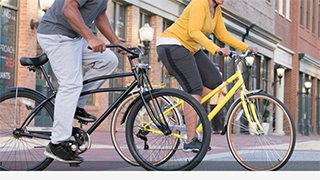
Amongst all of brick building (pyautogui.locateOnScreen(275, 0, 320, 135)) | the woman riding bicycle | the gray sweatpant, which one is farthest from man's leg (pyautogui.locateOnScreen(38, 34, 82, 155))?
brick building (pyautogui.locateOnScreen(275, 0, 320, 135))

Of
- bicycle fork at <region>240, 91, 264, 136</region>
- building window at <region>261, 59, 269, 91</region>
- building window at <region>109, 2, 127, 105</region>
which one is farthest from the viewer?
building window at <region>261, 59, 269, 91</region>

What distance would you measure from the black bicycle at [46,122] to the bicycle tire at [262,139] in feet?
1.52

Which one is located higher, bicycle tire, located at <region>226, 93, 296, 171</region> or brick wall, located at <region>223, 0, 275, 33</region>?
brick wall, located at <region>223, 0, 275, 33</region>

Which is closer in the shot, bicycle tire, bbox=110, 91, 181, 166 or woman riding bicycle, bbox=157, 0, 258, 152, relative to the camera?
bicycle tire, bbox=110, 91, 181, 166

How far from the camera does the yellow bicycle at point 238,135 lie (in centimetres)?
342

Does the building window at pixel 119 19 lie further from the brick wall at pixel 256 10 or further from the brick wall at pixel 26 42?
the brick wall at pixel 256 10

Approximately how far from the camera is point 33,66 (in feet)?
11.8

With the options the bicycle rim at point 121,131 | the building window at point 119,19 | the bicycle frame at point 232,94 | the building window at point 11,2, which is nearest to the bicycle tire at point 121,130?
the bicycle rim at point 121,131

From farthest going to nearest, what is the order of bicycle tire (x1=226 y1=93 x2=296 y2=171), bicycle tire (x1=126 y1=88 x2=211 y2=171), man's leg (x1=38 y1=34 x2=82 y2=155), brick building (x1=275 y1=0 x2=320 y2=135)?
brick building (x1=275 y1=0 x2=320 y2=135) → bicycle tire (x1=226 y1=93 x2=296 y2=171) → man's leg (x1=38 y1=34 x2=82 y2=155) → bicycle tire (x1=126 y1=88 x2=211 y2=171)

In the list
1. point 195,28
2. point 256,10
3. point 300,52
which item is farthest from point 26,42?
point 300,52

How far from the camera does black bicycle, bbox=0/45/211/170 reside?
3.42 m

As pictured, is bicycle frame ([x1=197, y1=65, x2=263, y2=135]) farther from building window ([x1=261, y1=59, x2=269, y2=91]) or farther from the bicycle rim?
building window ([x1=261, y1=59, x2=269, y2=91])

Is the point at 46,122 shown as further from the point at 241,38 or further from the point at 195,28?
the point at 241,38

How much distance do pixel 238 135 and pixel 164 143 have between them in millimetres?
652
